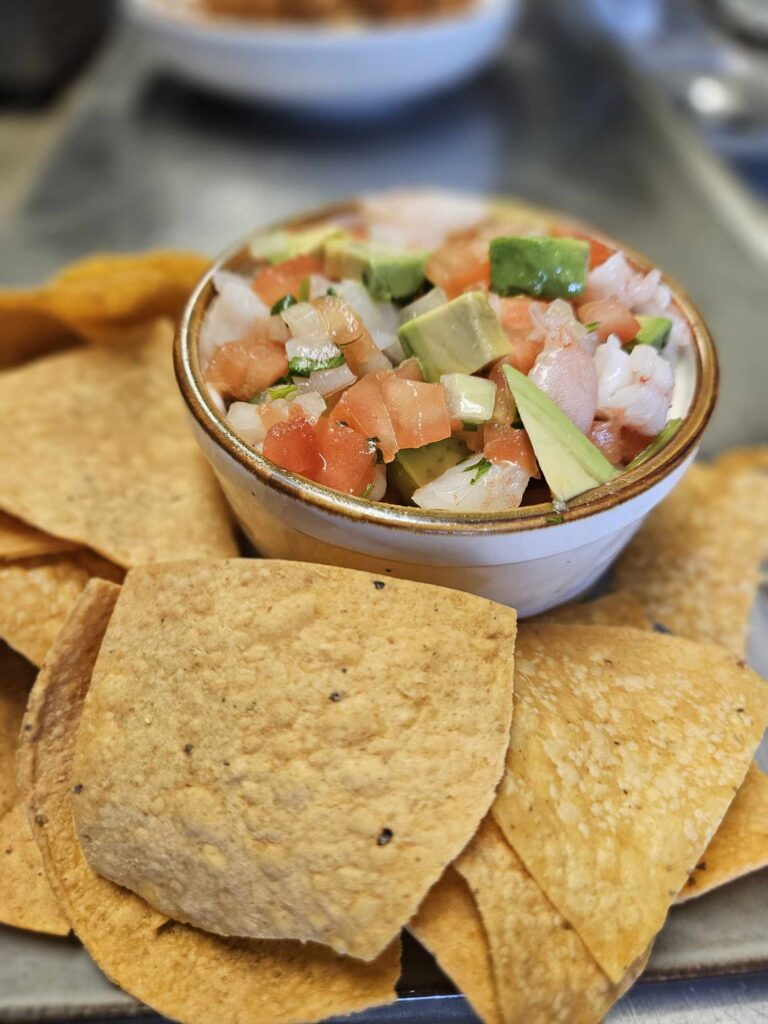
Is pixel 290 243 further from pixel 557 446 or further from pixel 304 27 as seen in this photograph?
pixel 304 27

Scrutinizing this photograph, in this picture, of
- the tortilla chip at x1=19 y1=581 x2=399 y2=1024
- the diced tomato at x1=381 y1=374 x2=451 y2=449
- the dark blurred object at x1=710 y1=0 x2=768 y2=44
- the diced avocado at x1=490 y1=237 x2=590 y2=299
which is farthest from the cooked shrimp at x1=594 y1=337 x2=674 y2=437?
the dark blurred object at x1=710 y1=0 x2=768 y2=44

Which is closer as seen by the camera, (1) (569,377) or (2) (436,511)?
(2) (436,511)

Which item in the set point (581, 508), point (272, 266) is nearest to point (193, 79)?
point (272, 266)

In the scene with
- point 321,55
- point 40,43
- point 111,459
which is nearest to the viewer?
point 111,459

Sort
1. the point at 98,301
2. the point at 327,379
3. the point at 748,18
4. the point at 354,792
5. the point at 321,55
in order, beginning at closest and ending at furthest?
1. the point at 354,792
2. the point at 327,379
3. the point at 98,301
4. the point at 321,55
5. the point at 748,18

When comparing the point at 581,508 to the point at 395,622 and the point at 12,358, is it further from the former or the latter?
the point at 12,358

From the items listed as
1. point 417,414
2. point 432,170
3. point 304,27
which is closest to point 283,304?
point 417,414
